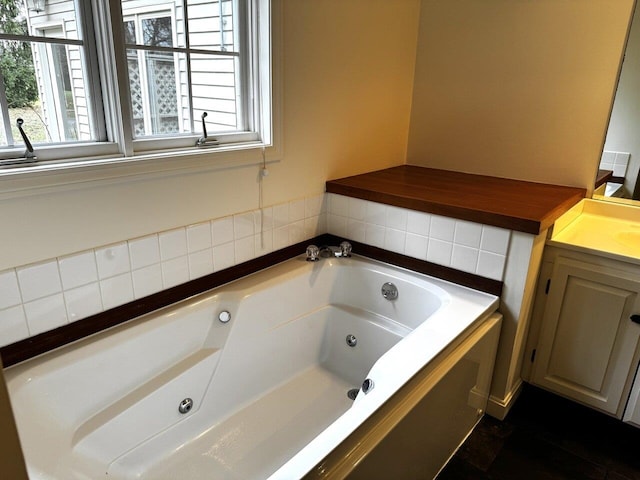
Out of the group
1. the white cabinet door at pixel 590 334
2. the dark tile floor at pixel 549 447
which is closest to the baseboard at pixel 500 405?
the dark tile floor at pixel 549 447

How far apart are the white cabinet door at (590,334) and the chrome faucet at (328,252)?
3.04 feet

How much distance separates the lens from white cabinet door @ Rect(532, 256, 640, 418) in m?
1.78

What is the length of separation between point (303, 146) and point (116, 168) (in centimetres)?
92

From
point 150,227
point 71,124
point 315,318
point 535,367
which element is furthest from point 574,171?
point 71,124

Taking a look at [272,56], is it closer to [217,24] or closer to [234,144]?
[217,24]

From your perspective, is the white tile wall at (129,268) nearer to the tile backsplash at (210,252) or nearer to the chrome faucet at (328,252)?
the tile backsplash at (210,252)

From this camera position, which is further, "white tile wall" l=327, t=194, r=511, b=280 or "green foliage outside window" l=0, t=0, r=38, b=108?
"white tile wall" l=327, t=194, r=511, b=280

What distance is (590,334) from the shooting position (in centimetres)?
187

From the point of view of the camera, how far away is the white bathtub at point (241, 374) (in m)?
1.35

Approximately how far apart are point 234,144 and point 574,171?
66.7 inches

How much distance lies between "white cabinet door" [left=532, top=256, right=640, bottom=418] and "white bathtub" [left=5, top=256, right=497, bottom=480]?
340 millimetres

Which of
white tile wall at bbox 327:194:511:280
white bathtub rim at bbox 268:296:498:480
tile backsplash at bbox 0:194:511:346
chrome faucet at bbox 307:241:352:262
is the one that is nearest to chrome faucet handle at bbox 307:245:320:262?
chrome faucet at bbox 307:241:352:262

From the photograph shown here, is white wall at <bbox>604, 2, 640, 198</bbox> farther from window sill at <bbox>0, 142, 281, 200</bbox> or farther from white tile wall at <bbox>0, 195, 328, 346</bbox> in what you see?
window sill at <bbox>0, 142, 281, 200</bbox>

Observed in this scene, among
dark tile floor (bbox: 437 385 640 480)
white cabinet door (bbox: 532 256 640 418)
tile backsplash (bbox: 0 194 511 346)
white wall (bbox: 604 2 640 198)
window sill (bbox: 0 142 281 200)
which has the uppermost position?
white wall (bbox: 604 2 640 198)
